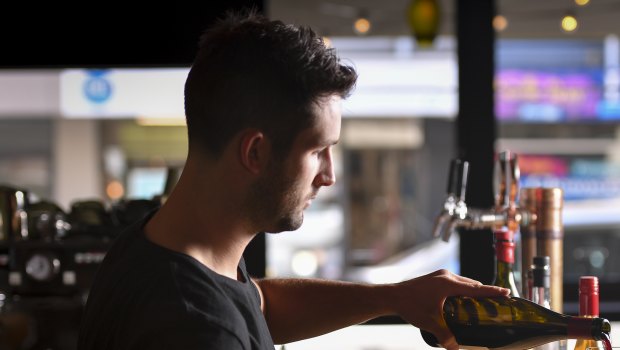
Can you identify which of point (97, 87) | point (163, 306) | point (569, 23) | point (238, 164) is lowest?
point (163, 306)

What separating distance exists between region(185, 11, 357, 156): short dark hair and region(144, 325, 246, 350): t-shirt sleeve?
0.22m

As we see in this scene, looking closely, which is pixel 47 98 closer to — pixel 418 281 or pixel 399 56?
pixel 399 56

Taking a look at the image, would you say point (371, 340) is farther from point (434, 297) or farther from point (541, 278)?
point (434, 297)

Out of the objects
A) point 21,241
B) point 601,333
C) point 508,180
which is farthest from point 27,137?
point 601,333

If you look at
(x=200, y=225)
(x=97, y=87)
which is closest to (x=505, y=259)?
(x=200, y=225)

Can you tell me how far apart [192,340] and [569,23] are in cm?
451

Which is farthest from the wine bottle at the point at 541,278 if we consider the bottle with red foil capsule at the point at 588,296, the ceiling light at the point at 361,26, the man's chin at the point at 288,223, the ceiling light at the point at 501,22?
the ceiling light at the point at 361,26

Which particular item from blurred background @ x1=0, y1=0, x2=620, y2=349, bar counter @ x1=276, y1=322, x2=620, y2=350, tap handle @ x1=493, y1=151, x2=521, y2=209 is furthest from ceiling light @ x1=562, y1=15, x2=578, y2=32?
tap handle @ x1=493, y1=151, x2=521, y2=209

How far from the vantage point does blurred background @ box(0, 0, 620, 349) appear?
96.0 inches

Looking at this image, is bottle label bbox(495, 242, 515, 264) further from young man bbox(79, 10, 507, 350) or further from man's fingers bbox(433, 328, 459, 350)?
young man bbox(79, 10, 507, 350)

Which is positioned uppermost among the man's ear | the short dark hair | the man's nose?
the short dark hair

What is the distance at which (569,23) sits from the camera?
497 centimetres

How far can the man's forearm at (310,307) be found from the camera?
1292mm

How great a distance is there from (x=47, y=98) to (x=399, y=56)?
259 cm
